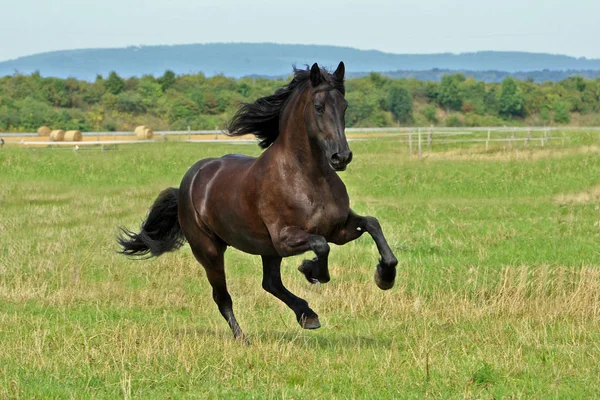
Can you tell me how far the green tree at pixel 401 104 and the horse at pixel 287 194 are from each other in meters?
64.2

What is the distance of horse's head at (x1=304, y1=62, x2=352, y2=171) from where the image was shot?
7.77 m

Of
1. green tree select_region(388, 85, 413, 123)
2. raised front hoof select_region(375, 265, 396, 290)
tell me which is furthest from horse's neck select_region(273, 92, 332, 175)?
green tree select_region(388, 85, 413, 123)

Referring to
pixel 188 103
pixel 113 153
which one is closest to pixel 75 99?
pixel 188 103

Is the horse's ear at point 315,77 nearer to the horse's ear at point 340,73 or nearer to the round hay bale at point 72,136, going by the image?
the horse's ear at point 340,73

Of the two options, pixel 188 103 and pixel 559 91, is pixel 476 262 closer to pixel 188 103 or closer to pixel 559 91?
pixel 188 103

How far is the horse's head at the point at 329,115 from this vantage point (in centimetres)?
777

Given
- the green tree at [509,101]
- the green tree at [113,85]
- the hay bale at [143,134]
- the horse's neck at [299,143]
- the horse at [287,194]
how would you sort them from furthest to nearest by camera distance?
the green tree at [509,101], the green tree at [113,85], the hay bale at [143,134], the horse's neck at [299,143], the horse at [287,194]

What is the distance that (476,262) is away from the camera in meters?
13.7

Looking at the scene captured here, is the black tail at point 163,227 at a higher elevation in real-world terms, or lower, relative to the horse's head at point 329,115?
lower

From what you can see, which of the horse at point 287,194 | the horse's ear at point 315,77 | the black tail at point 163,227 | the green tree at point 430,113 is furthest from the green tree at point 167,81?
the horse's ear at point 315,77

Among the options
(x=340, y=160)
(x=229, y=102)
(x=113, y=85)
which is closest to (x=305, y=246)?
(x=340, y=160)

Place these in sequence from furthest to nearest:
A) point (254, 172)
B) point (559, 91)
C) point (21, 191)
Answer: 1. point (559, 91)
2. point (21, 191)
3. point (254, 172)

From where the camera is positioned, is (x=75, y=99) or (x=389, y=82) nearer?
(x=75, y=99)

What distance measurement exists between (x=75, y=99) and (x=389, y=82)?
26.9m
